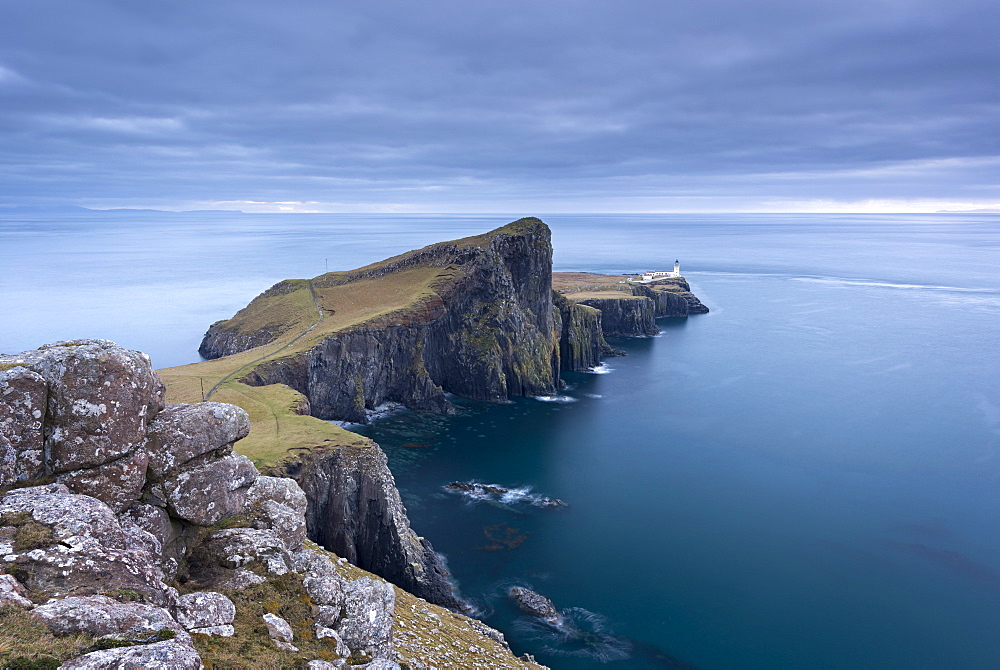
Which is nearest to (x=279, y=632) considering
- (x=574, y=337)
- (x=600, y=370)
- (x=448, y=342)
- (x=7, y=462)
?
(x=7, y=462)

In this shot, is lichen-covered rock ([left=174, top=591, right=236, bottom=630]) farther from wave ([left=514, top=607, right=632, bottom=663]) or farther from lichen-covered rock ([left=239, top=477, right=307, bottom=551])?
wave ([left=514, top=607, right=632, bottom=663])

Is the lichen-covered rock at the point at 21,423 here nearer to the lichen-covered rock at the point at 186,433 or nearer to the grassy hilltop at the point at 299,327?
the lichen-covered rock at the point at 186,433

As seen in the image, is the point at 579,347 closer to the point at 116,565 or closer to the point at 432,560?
the point at 432,560

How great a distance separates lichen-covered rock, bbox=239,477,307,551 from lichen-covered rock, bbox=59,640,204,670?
1125 centimetres

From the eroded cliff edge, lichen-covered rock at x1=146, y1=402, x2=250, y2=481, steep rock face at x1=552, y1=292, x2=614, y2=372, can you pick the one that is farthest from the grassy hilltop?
lichen-covered rock at x1=146, y1=402, x2=250, y2=481

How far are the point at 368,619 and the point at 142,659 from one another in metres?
9.75

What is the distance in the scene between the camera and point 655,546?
2344 inches

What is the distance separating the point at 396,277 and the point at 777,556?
9887 centimetres

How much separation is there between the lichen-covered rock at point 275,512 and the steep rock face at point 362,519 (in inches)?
927

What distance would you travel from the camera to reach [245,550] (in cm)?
2314

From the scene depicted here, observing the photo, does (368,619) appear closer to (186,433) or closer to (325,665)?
(325,665)

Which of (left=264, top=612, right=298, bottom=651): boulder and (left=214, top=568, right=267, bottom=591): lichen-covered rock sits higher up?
(left=214, top=568, right=267, bottom=591): lichen-covered rock

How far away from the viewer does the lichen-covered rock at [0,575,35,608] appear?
46.6ft

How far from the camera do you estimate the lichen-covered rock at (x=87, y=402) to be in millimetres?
19578
